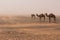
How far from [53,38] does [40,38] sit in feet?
2.42

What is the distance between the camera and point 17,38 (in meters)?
12.3

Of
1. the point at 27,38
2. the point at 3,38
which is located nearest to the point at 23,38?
the point at 27,38

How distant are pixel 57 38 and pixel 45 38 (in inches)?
27.0

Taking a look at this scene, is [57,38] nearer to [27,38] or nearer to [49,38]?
→ [49,38]

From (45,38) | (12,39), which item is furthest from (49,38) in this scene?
(12,39)

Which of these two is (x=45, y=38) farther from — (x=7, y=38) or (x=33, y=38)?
(x=7, y=38)

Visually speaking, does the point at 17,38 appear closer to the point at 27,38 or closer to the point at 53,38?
the point at 27,38

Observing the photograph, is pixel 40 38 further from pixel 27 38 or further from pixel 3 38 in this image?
pixel 3 38

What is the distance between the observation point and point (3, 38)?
12312mm

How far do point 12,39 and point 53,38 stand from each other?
7.62 ft

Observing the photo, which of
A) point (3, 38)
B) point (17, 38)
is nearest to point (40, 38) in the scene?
point (17, 38)

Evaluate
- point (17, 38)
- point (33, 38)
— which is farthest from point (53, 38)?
point (17, 38)

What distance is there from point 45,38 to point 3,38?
2.38 meters

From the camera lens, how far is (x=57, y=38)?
12.4 meters
